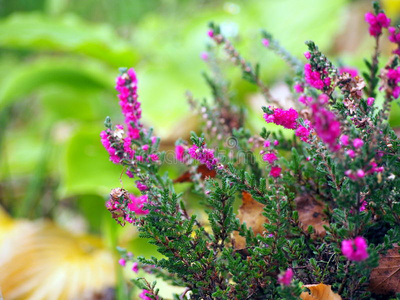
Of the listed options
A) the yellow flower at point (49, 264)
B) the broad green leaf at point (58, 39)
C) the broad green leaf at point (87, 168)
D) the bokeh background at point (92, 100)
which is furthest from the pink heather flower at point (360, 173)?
the broad green leaf at point (58, 39)

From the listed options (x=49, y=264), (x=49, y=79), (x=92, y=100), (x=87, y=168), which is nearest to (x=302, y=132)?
(x=87, y=168)

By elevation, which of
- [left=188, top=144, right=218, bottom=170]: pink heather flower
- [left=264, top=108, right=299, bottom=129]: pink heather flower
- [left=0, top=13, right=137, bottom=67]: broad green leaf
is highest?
[left=0, top=13, right=137, bottom=67]: broad green leaf

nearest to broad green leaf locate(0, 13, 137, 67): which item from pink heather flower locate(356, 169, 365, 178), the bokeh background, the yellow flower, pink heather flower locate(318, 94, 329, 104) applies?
the bokeh background

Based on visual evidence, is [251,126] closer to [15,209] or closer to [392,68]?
[392,68]

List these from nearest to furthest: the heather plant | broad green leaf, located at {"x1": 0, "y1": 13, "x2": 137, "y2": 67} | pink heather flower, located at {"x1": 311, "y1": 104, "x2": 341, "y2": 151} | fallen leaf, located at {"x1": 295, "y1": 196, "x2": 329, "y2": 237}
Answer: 1. pink heather flower, located at {"x1": 311, "y1": 104, "x2": 341, "y2": 151}
2. the heather plant
3. fallen leaf, located at {"x1": 295, "y1": 196, "x2": 329, "y2": 237}
4. broad green leaf, located at {"x1": 0, "y1": 13, "x2": 137, "y2": 67}

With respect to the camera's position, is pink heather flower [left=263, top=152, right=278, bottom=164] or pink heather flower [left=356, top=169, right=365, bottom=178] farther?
pink heather flower [left=263, top=152, right=278, bottom=164]

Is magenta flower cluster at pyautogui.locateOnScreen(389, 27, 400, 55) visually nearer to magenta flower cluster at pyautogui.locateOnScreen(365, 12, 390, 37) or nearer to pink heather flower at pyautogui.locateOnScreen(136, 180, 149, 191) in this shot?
magenta flower cluster at pyautogui.locateOnScreen(365, 12, 390, 37)

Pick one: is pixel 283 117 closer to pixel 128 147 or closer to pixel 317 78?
pixel 317 78

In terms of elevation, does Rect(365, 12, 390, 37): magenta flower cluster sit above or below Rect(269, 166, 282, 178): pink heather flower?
above
